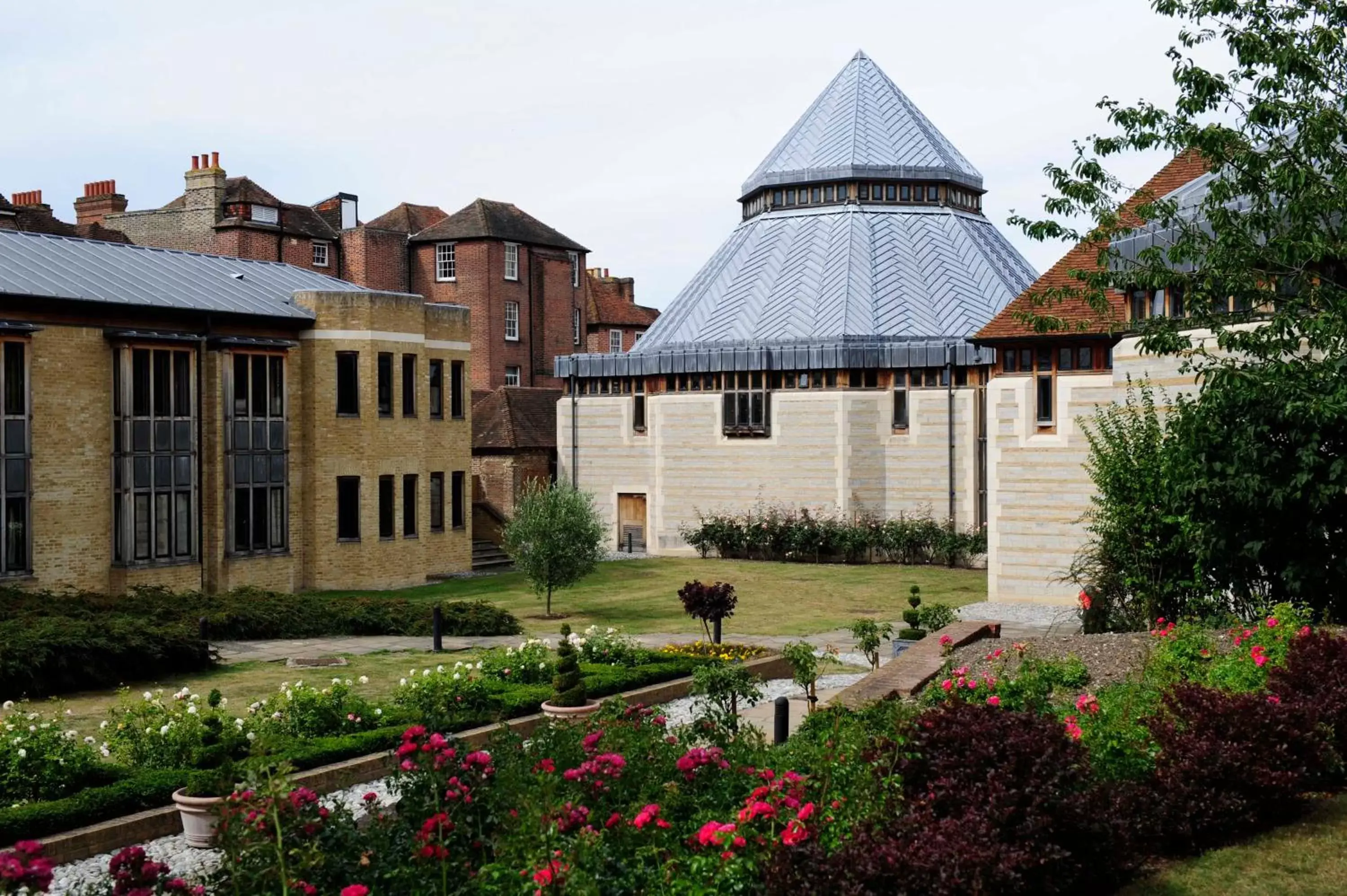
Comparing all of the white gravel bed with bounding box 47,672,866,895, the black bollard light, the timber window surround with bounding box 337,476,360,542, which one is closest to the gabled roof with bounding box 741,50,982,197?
the timber window surround with bounding box 337,476,360,542

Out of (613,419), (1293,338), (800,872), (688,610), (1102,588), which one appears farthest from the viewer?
(613,419)

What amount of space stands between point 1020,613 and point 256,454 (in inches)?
702

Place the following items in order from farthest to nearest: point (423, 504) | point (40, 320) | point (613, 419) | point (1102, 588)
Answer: point (613, 419) < point (423, 504) < point (40, 320) < point (1102, 588)

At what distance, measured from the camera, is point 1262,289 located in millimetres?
19281

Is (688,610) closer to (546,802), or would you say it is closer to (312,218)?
(546,802)

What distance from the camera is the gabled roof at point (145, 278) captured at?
2958 cm

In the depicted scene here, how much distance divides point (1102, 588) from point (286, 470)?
20.9 meters

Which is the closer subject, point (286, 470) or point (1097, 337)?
point (1097, 337)

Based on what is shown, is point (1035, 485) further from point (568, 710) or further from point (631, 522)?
point (631, 522)

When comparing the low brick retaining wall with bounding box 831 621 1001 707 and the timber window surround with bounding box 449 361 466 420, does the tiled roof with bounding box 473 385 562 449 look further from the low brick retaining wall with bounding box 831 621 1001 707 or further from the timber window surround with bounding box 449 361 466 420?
the low brick retaining wall with bounding box 831 621 1001 707

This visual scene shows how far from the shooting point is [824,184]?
5009cm

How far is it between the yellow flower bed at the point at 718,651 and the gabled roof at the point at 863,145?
98.1ft

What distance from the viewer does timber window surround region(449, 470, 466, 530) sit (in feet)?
129

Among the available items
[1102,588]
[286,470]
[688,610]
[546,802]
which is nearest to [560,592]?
[286,470]
